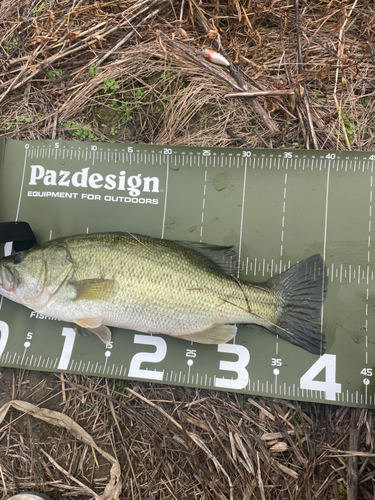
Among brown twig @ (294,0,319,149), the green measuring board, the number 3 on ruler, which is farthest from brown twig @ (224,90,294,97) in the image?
the number 3 on ruler

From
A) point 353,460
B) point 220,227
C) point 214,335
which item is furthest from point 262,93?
point 353,460

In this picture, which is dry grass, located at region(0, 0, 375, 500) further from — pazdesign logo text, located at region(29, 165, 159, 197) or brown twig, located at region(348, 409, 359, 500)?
pazdesign logo text, located at region(29, 165, 159, 197)

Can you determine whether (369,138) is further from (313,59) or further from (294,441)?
(294,441)

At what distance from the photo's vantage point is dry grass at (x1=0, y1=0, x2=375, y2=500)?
267 centimetres

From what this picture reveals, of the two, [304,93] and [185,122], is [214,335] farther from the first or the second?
[304,93]

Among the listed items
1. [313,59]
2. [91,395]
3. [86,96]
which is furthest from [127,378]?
[313,59]

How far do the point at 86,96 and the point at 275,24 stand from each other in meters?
2.15

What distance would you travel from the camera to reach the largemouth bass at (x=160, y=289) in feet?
8.55

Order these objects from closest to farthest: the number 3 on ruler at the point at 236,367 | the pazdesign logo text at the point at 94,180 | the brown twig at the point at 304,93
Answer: the number 3 on ruler at the point at 236,367 → the brown twig at the point at 304,93 → the pazdesign logo text at the point at 94,180

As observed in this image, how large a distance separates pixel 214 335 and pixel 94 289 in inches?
43.6

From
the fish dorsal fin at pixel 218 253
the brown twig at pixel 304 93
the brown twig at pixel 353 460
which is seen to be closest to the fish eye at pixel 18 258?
the fish dorsal fin at pixel 218 253

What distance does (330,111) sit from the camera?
3143 mm

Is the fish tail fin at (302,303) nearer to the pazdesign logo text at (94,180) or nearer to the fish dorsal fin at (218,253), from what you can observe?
the fish dorsal fin at (218,253)

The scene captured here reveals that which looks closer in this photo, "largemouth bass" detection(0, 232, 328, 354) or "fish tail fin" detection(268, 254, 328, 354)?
"largemouth bass" detection(0, 232, 328, 354)
